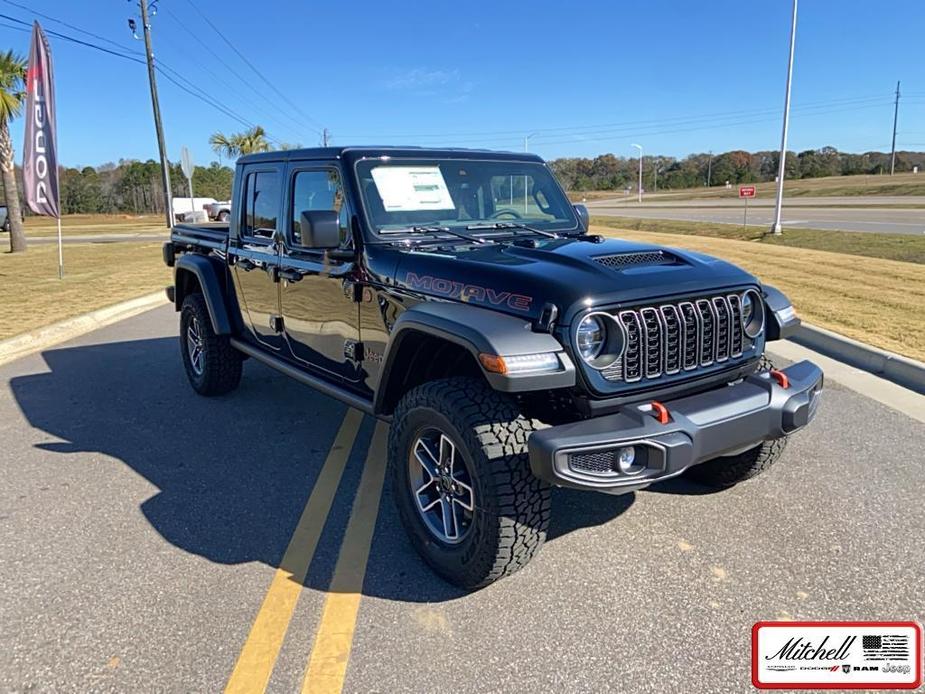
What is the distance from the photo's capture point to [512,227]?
4223mm

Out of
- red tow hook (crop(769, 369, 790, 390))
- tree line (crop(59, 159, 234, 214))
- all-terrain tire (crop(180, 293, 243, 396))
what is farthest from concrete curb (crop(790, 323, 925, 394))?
tree line (crop(59, 159, 234, 214))

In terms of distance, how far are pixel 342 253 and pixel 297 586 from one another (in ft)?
5.94

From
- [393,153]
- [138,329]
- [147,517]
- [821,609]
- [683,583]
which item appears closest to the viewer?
[821,609]

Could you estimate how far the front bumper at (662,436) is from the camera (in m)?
2.58

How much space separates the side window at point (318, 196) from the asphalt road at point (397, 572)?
1.49 meters

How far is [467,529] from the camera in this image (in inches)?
119

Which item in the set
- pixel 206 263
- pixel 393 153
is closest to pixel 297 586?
pixel 393 153

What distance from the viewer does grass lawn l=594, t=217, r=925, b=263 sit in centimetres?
1550

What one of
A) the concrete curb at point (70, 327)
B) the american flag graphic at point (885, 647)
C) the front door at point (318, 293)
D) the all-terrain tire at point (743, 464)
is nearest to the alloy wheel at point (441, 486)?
the front door at point (318, 293)

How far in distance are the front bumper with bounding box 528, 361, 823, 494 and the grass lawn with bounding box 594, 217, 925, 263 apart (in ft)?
44.0

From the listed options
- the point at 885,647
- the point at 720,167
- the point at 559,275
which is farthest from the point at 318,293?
the point at 720,167

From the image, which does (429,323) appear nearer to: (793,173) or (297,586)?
(297,586)

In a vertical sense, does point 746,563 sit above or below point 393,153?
Result: below

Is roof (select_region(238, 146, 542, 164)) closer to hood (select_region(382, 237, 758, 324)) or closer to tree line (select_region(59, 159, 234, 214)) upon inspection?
hood (select_region(382, 237, 758, 324))
